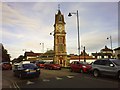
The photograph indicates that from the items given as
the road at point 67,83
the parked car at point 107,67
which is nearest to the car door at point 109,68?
the parked car at point 107,67

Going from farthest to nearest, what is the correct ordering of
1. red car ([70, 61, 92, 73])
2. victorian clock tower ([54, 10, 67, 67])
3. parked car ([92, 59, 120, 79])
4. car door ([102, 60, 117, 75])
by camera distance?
victorian clock tower ([54, 10, 67, 67])
red car ([70, 61, 92, 73])
car door ([102, 60, 117, 75])
parked car ([92, 59, 120, 79])

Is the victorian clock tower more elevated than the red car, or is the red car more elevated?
the victorian clock tower

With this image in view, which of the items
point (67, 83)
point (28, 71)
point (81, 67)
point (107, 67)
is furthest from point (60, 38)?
point (67, 83)

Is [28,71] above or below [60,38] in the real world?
below

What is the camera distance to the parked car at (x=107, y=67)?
18494mm

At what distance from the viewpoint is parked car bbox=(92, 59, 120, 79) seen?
Result: 728 inches

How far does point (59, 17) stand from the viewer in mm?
100250

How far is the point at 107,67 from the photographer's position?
19422 mm

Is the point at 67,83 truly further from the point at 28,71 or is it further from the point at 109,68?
the point at 28,71

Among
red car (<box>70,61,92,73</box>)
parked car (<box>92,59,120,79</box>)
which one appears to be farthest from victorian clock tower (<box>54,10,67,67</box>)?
parked car (<box>92,59,120,79</box>)

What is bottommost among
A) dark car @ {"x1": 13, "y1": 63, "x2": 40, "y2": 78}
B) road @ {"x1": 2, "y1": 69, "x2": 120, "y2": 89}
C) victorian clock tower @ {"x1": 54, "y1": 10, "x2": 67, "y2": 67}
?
road @ {"x1": 2, "y1": 69, "x2": 120, "y2": 89}

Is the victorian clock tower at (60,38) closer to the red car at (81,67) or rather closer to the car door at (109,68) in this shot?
the red car at (81,67)

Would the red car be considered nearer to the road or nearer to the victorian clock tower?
the road

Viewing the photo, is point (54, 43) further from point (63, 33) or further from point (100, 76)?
point (100, 76)
